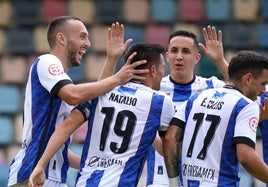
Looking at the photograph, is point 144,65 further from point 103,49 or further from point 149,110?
point 103,49

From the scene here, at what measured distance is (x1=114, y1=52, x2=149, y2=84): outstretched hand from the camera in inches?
237

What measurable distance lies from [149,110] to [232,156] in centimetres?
64

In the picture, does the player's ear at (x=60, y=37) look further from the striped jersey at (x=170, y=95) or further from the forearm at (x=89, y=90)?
the striped jersey at (x=170, y=95)

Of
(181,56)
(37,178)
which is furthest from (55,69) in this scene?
(181,56)

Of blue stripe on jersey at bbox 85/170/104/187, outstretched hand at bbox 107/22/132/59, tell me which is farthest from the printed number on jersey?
outstretched hand at bbox 107/22/132/59

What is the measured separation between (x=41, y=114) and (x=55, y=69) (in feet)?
1.09

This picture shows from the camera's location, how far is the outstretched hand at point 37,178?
581 cm

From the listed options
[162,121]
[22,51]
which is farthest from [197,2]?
[162,121]

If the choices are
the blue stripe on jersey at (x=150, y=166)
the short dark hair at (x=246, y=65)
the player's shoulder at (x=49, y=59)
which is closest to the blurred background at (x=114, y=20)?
the blue stripe on jersey at (x=150, y=166)

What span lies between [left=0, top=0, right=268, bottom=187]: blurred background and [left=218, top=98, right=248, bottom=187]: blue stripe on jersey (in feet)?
23.5

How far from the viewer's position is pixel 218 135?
5.95 meters

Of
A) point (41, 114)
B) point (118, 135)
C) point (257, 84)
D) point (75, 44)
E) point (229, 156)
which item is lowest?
point (229, 156)

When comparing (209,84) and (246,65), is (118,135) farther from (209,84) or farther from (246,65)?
(209,84)

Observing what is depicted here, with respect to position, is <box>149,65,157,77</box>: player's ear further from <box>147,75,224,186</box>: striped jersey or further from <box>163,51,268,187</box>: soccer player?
<box>147,75,224,186</box>: striped jersey
